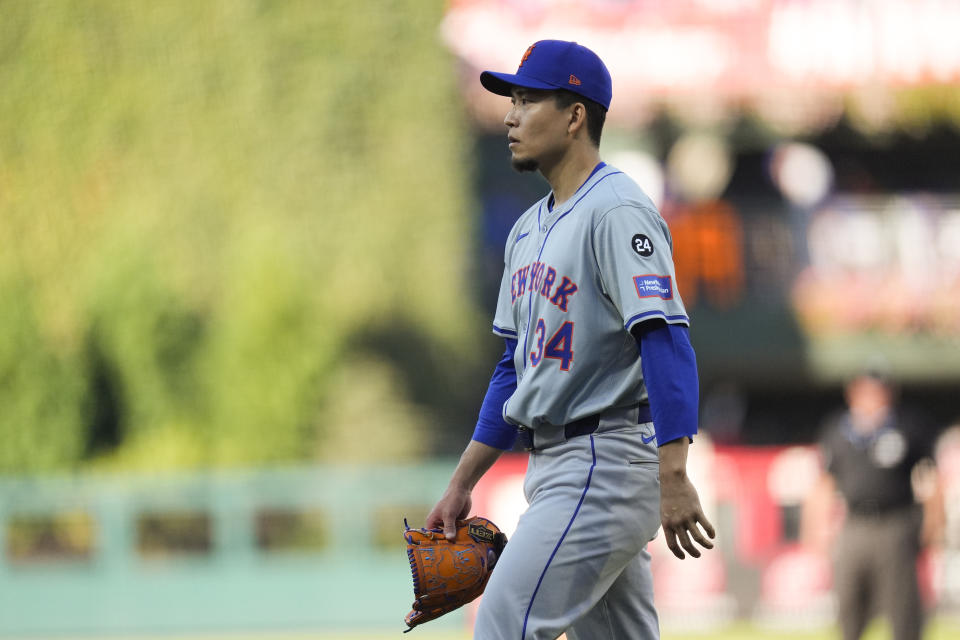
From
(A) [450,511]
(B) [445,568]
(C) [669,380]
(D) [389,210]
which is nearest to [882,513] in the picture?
(A) [450,511]

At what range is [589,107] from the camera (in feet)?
13.0

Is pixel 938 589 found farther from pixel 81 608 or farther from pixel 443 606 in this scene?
pixel 443 606

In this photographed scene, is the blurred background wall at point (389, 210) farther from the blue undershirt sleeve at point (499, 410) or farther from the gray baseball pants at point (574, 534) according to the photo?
the gray baseball pants at point (574, 534)

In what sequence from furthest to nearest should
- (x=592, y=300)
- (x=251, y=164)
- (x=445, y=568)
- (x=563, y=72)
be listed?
(x=251, y=164) < (x=445, y=568) < (x=563, y=72) < (x=592, y=300)

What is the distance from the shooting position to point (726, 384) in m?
22.4

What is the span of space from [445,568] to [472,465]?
0.34 meters

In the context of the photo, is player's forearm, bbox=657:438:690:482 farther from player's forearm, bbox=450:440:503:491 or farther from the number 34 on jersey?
player's forearm, bbox=450:440:503:491

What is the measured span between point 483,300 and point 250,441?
4.46 metres

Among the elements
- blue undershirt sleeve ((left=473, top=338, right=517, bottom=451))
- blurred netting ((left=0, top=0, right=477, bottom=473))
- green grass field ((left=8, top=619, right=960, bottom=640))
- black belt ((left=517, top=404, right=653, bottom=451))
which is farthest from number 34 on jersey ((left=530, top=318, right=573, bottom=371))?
blurred netting ((left=0, top=0, right=477, bottom=473))

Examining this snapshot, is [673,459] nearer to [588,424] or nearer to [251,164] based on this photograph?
[588,424]

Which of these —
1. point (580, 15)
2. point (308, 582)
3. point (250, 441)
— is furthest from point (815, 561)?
point (580, 15)

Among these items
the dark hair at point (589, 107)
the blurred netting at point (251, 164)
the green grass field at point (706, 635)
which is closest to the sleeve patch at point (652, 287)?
the dark hair at point (589, 107)

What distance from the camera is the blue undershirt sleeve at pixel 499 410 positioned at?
4215 mm

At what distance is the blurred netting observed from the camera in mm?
21406
